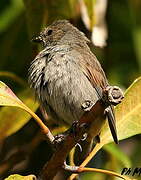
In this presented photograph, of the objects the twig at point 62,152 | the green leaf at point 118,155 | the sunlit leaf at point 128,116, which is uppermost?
the twig at point 62,152

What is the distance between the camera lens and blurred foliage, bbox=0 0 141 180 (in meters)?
4.43

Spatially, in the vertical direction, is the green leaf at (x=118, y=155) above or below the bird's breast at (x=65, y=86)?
below

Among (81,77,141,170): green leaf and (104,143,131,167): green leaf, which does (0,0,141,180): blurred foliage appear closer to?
(104,143,131,167): green leaf

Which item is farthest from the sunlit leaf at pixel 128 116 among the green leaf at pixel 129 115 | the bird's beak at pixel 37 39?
the bird's beak at pixel 37 39

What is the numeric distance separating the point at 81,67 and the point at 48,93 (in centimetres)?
33

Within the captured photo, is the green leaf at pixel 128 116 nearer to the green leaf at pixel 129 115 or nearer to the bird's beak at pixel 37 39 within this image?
the green leaf at pixel 129 115

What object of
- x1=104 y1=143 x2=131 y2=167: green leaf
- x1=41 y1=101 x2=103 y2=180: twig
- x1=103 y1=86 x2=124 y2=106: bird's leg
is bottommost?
x1=104 y1=143 x2=131 y2=167: green leaf

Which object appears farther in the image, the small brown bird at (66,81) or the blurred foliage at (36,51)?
the blurred foliage at (36,51)

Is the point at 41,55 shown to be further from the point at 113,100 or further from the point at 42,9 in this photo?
the point at 113,100

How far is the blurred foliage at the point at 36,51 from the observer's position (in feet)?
14.5

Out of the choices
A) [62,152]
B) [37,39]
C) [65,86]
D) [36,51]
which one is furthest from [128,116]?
[37,39]


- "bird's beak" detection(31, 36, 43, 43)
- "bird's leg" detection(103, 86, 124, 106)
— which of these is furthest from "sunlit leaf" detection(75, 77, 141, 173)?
"bird's beak" detection(31, 36, 43, 43)

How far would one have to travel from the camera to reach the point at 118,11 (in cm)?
578

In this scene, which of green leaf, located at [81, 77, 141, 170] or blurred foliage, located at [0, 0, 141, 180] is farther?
blurred foliage, located at [0, 0, 141, 180]
